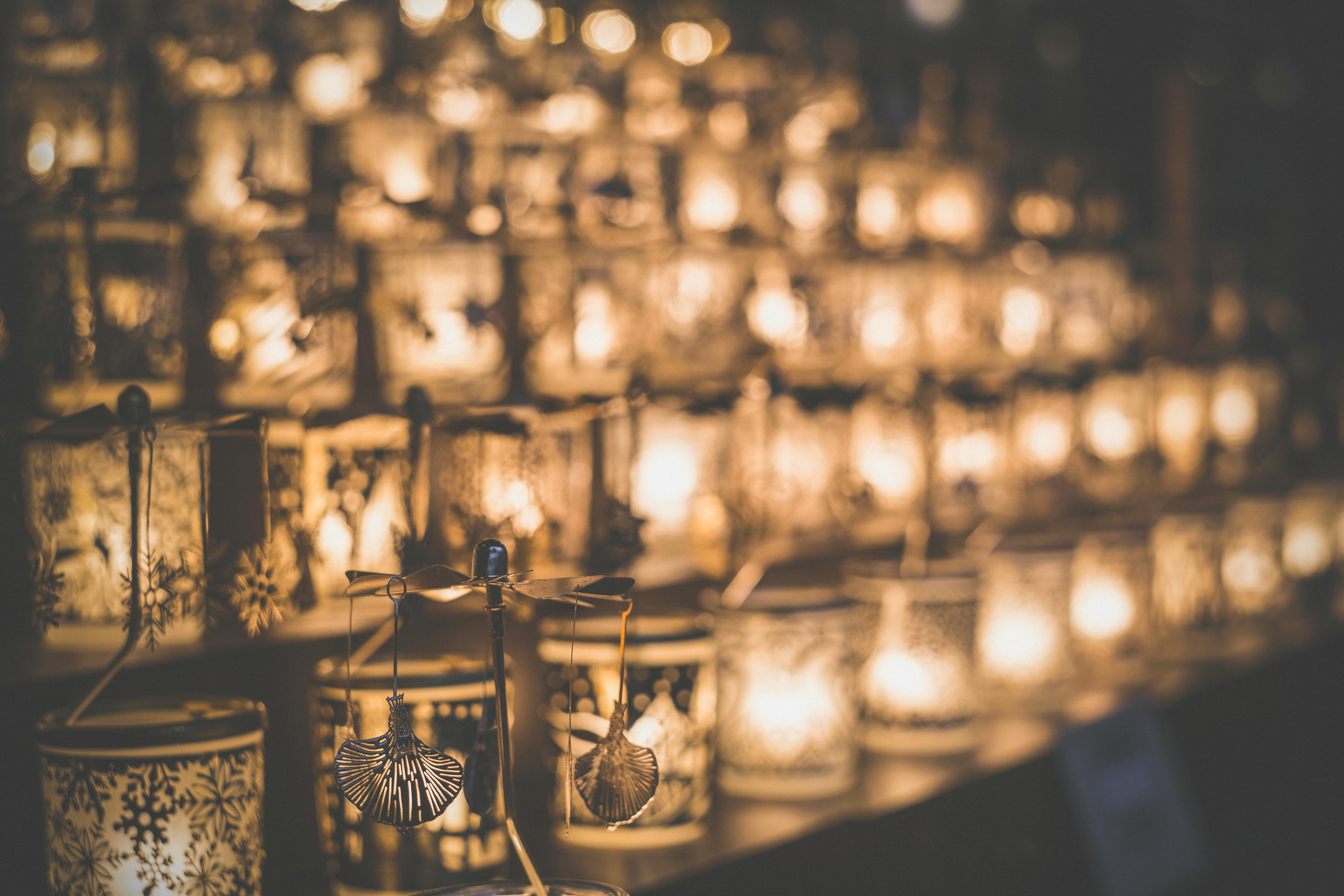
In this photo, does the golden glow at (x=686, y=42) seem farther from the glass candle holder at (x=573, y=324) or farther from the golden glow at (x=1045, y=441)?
the golden glow at (x=1045, y=441)

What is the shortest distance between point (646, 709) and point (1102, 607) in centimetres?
92

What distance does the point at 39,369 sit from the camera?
0.81 m

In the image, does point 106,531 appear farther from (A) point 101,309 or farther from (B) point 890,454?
(B) point 890,454

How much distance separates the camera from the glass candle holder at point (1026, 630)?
1.49 m

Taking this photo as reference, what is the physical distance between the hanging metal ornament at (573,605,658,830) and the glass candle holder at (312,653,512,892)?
20 cm

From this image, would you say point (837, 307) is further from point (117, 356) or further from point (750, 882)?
point (117, 356)

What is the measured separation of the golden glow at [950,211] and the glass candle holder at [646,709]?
840 millimetres

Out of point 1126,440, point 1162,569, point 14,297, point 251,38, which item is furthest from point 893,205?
point 14,297

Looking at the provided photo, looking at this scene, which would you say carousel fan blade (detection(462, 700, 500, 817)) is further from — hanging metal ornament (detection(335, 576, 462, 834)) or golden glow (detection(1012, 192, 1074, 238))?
golden glow (detection(1012, 192, 1074, 238))

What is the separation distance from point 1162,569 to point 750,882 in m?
1.05

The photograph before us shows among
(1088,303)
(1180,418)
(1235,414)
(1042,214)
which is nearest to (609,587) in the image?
(1088,303)

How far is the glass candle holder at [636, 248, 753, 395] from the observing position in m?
1.24

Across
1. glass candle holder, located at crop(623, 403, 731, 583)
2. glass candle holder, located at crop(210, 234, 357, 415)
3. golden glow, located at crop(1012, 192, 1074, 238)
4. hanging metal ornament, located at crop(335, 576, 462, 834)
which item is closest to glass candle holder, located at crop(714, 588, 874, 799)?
glass candle holder, located at crop(623, 403, 731, 583)

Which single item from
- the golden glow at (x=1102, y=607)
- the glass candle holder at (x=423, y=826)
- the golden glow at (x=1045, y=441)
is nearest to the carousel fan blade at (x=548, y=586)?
the glass candle holder at (x=423, y=826)
